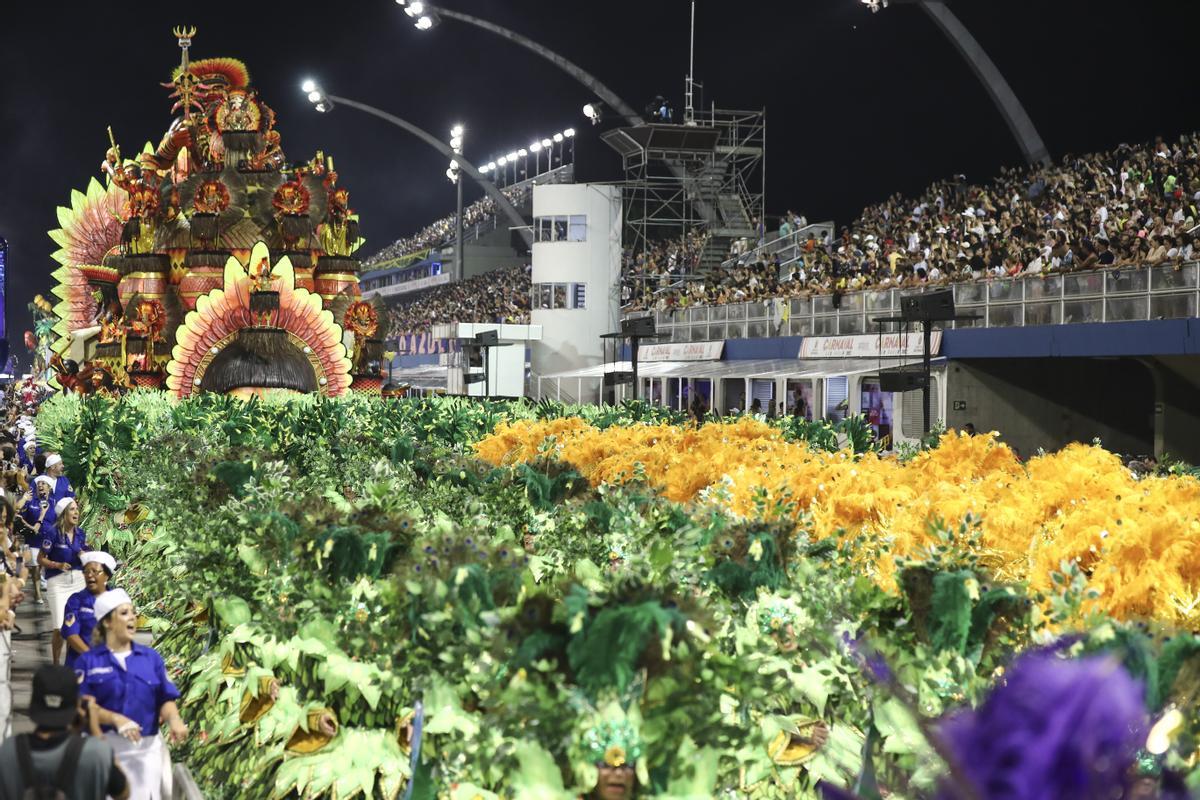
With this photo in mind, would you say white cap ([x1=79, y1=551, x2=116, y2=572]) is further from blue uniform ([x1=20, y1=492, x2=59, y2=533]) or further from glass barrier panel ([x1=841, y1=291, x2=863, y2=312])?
glass barrier panel ([x1=841, y1=291, x2=863, y2=312])

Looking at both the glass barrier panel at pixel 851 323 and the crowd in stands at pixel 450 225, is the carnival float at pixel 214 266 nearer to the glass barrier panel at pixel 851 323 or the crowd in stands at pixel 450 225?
the glass barrier panel at pixel 851 323

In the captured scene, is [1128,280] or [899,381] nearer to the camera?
[899,381]

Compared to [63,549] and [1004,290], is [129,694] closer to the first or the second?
[63,549]

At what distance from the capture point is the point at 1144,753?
15.4ft

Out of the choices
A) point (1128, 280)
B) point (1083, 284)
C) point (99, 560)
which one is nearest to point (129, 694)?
point (99, 560)

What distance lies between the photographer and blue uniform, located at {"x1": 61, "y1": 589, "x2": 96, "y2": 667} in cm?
969

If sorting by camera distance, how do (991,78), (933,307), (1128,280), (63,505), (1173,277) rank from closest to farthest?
(63,505) → (933,307) → (1173,277) → (1128,280) → (991,78)

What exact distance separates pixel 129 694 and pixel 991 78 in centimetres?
3175

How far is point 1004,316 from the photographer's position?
28859 mm

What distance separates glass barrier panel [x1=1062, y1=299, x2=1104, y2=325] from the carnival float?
1805cm

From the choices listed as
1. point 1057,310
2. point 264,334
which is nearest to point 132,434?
point 264,334

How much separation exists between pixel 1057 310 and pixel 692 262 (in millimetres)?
28551

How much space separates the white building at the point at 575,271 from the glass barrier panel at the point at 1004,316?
3010cm

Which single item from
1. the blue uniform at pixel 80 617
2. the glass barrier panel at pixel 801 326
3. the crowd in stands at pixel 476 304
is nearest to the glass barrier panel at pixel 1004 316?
the glass barrier panel at pixel 801 326
